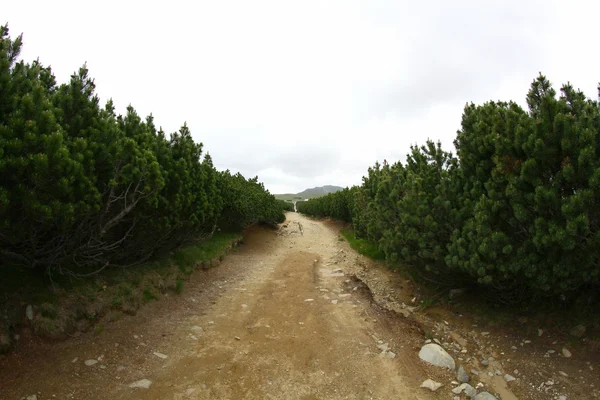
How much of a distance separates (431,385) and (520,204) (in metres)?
3.09

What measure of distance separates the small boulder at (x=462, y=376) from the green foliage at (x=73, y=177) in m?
6.21

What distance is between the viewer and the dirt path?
470 centimetres

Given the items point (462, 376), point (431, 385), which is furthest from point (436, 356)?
point (431, 385)

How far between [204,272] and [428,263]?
7798 millimetres

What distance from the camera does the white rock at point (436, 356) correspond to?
5477 millimetres

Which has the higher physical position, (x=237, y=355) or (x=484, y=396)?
(x=237, y=355)

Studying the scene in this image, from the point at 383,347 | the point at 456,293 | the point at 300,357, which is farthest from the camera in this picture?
the point at 456,293

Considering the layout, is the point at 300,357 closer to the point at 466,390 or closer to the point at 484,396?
the point at 466,390

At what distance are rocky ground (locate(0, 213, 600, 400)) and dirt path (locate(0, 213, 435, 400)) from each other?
22 mm

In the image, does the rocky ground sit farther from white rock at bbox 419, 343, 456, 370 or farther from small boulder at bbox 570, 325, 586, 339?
small boulder at bbox 570, 325, 586, 339

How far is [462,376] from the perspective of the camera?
16.7 ft

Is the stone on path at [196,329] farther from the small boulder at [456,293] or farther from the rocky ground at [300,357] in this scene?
the small boulder at [456,293]

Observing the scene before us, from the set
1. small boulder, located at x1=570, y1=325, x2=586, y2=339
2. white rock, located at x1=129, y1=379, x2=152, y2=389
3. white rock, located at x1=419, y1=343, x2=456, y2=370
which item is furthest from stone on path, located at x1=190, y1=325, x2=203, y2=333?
small boulder, located at x1=570, y1=325, x2=586, y2=339

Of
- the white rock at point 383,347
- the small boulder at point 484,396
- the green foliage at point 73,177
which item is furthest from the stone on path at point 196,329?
the small boulder at point 484,396
